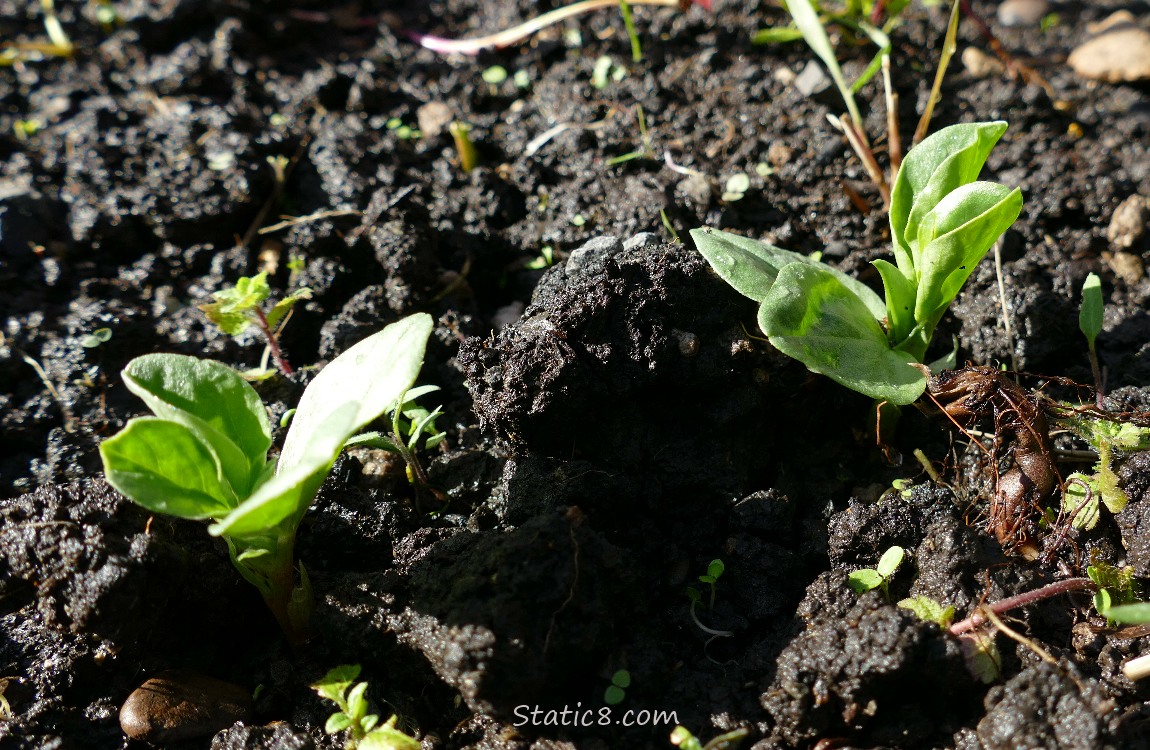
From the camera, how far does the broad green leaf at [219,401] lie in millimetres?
1302

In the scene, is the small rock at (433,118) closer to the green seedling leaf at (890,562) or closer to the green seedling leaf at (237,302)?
the green seedling leaf at (237,302)

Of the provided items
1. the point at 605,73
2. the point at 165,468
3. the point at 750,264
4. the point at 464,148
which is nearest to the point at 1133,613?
the point at 750,264

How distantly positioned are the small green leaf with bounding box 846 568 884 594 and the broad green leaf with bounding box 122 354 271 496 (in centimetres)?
104

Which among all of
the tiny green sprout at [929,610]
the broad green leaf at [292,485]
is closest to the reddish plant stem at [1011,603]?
the tiny green sprout at [929,610]

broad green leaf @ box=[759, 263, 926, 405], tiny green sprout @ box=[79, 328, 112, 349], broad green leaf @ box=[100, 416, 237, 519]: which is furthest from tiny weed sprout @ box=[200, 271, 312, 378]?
broad green leaf @ box=[759, 263, 926, 405]

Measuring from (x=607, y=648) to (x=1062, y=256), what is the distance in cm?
150

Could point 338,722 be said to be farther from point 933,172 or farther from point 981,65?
point 981,65

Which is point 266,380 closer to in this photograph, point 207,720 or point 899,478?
point 207,720

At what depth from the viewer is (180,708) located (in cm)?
135

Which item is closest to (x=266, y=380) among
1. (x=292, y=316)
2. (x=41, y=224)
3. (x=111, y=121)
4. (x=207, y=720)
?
(x=292, y=316)

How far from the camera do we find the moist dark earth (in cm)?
130

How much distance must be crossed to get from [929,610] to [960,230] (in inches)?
25.5

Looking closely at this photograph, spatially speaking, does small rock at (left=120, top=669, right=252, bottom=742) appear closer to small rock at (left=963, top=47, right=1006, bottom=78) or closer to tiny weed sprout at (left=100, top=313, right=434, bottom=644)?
tiny weed sprout at (left=100, top=313, right=434, bottom=644)

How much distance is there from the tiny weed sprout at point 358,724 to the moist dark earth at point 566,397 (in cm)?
6
